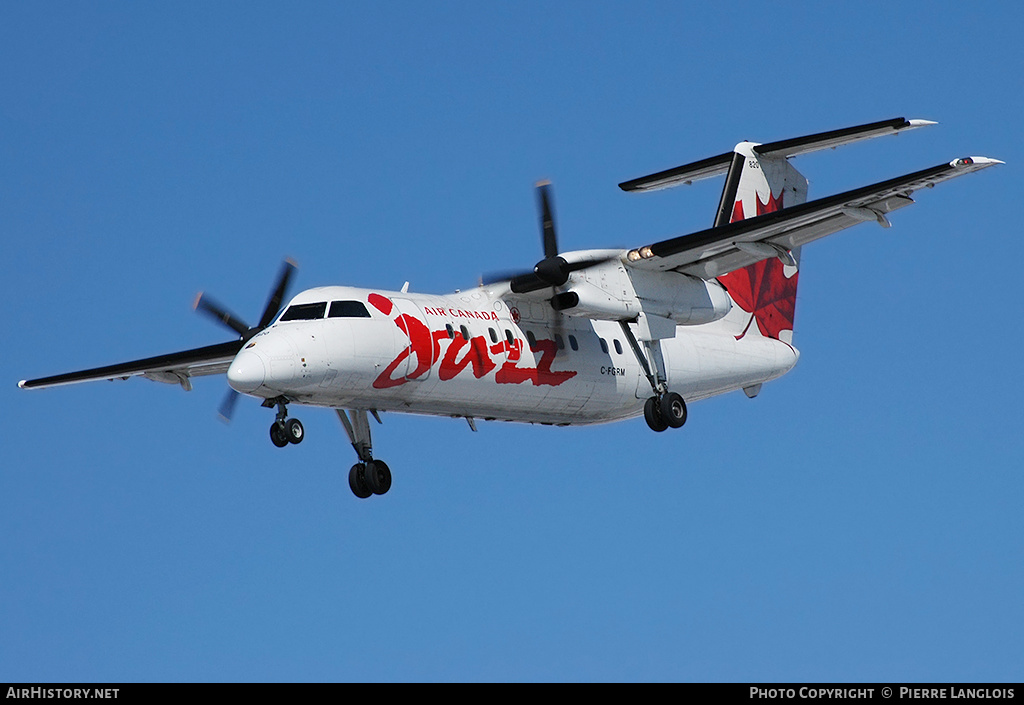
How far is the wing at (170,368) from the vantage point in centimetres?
2300

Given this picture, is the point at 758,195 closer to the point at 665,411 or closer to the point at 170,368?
the point at 665,411

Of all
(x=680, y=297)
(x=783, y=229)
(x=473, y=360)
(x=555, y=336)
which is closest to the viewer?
(x=473, y=360)

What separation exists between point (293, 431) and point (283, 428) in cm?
16

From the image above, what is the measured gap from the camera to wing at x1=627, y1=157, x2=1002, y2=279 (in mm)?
19906

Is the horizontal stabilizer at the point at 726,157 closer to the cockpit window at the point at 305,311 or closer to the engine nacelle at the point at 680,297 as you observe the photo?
the engine nacelle at the point at 680,297

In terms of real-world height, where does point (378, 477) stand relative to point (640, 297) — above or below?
below

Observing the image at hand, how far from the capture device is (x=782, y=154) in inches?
1019

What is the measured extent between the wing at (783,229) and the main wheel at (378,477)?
17.3 feet

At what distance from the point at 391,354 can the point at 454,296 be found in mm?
2408

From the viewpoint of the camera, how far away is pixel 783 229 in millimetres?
21844

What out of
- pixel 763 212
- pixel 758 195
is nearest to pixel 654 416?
pixel 763 212
